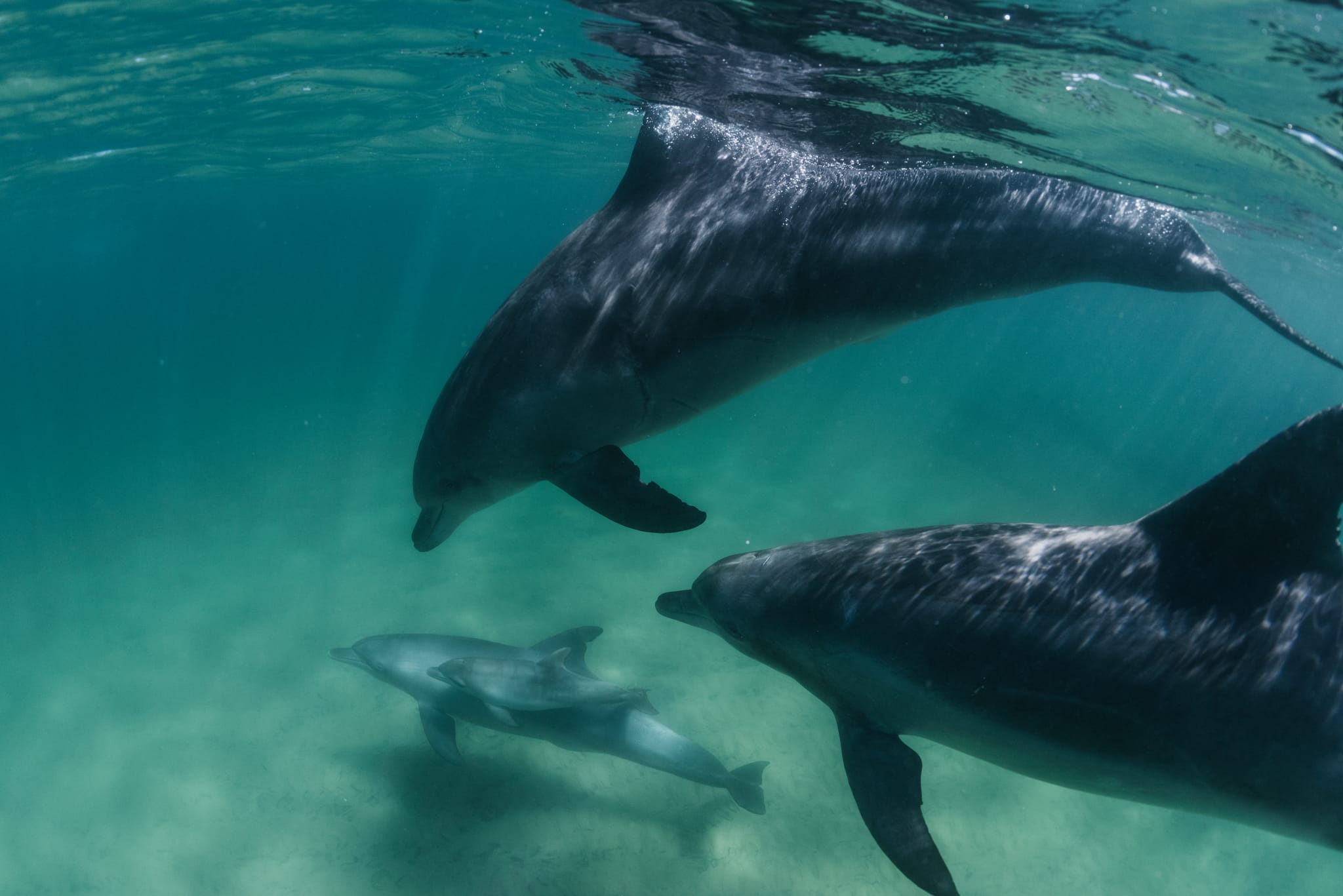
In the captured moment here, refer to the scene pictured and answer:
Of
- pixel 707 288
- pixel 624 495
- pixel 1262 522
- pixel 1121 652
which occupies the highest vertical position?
pixel 707 288

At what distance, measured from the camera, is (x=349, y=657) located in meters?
8.97

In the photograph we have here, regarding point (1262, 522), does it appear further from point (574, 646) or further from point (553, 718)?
point (574, 646)

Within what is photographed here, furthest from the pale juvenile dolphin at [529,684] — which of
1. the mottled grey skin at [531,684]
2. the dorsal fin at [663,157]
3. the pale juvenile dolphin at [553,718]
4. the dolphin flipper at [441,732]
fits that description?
the dorsal fin at [663,157]

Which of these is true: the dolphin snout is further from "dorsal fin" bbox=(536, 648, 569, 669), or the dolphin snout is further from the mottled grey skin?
"dorsal fin" bbox=(536, 648, 569, 669)

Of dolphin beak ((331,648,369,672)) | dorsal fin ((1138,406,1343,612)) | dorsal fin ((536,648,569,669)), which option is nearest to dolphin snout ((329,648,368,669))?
dolphin beak ((331,648,369,672))

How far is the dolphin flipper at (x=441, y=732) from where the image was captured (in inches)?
309

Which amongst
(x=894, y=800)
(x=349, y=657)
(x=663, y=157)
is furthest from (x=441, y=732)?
(x=663, y=157)

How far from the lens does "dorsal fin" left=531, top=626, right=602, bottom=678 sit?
8.12 m

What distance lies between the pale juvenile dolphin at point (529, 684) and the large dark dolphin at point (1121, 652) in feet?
9.91

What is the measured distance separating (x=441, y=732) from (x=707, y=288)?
19.0ft

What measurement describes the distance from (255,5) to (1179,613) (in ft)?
45.4

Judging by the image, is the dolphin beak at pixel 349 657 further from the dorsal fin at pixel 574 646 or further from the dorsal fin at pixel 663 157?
the dorsal fin at pixel 663 157

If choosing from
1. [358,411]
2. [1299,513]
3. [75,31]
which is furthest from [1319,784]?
[358,411]

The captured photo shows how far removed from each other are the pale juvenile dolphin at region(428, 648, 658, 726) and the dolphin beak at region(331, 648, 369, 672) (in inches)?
76.1
